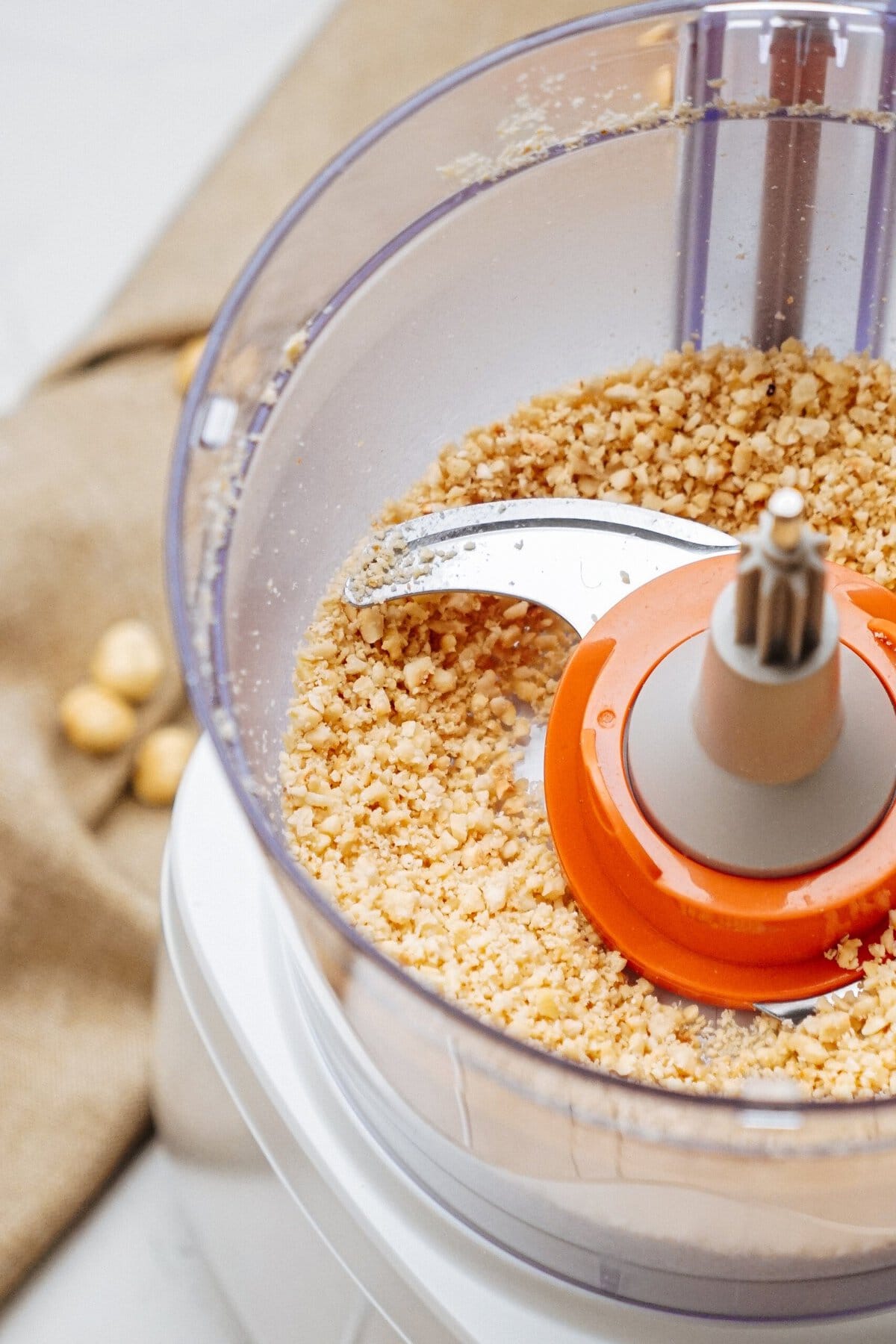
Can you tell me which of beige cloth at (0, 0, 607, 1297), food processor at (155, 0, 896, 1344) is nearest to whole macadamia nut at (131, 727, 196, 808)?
beige cloth at (0, 0, 607, 1297)

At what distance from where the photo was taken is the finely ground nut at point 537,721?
1.67 ft

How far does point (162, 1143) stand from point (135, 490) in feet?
1.45

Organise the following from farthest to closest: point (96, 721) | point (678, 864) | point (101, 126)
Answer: point (101, 126) < point (96, 721) < point (678, 864)

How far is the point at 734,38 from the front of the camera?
1.95 feet

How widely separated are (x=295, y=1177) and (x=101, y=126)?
1013 millimetres

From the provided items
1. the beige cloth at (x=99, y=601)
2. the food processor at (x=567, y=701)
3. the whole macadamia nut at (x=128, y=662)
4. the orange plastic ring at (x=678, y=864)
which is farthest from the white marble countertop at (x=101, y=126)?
the orange plastic ring at (x=678, y=864)

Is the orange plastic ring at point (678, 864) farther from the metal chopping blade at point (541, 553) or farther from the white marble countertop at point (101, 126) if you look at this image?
the white marble countertop at point (101, 126)

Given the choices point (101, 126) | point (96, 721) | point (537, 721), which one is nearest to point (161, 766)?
point (96, 721)

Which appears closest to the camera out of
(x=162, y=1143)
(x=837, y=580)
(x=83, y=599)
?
(x=837, y=580)

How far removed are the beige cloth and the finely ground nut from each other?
1.21 ft

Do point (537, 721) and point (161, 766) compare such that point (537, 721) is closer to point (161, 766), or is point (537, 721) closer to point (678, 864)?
point (678, 864)

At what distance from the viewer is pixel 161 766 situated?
3.17 ft

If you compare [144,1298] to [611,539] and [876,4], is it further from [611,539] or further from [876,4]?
[876,4]

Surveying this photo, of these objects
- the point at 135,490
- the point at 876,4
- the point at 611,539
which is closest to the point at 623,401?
the point at 611,539
